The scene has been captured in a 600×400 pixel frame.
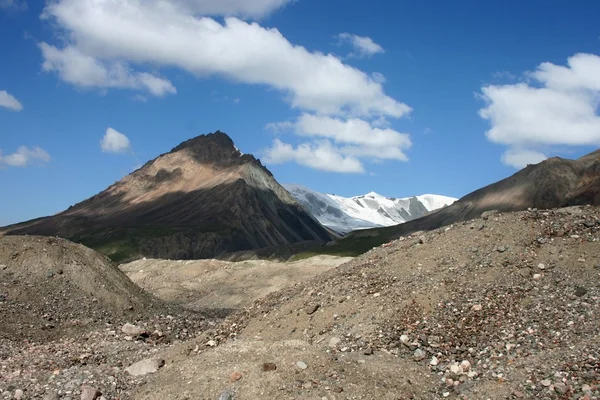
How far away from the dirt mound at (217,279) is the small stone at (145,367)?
26.6m

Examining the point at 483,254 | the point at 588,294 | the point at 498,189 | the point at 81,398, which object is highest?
the point at 498,189

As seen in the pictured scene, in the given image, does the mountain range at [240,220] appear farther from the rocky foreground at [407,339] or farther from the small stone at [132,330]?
the rocky foreground at [407,339]

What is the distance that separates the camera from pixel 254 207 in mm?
184500

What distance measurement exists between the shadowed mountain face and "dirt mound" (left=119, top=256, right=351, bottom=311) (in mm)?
88537

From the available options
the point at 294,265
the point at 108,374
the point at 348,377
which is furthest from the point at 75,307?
the point at 294,265

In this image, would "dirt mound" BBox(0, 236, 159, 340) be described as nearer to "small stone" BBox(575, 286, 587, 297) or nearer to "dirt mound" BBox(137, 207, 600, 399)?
"dirt mound" BBox(137, 207, 600, 399)

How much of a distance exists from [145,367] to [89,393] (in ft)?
7.05

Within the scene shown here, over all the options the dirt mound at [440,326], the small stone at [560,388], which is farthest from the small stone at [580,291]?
the small stone at [560,388]

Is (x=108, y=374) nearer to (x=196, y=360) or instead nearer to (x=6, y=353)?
(x=196, y=360)

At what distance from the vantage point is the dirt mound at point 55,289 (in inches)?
1005

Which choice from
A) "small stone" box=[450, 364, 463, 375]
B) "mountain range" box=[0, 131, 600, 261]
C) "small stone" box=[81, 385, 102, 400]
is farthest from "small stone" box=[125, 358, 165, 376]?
"mountain range" box=[0, 131, 600, 261]

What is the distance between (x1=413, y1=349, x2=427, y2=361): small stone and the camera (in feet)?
49.0

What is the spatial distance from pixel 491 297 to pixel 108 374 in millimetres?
11513

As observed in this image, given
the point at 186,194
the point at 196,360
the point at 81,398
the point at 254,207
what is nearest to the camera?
the point at 81,398
